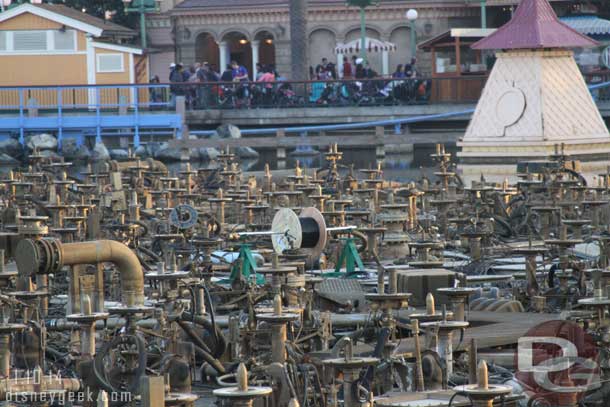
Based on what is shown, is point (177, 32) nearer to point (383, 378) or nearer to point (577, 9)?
point (577, 9)

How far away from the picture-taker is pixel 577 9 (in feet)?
227

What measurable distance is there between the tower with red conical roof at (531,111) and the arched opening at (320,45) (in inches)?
1355

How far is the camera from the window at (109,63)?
62906 millimetres

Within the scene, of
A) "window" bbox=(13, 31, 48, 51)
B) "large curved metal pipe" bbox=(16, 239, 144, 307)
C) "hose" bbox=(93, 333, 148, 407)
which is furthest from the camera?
"window" bbox=(13, 31, 48, 51)

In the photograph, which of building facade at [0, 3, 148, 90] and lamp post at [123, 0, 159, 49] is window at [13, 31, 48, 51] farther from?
lamp post at [123, 0, 159, 49]

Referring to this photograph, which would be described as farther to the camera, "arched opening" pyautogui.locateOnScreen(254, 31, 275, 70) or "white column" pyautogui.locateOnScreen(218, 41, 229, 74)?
"arched opening" pyautogui.locateOnScreen(254, 31, 275, 70)

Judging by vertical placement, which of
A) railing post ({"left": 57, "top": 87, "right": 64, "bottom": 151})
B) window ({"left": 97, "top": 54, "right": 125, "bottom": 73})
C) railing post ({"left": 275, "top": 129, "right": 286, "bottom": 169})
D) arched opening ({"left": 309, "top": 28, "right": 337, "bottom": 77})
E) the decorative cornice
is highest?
the decorative cornice

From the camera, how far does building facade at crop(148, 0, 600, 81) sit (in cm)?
7331

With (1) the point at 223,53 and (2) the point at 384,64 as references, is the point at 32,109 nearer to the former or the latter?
(2) the point at 384,64

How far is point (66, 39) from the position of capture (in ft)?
208

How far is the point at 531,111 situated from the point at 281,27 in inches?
1440

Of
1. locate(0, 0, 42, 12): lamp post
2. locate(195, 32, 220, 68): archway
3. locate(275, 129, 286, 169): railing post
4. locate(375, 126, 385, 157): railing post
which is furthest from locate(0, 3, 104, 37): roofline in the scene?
locate(195, 32, 220, 68): archway

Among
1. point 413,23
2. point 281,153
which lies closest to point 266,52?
point 413,23

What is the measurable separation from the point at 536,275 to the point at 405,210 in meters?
7.79
